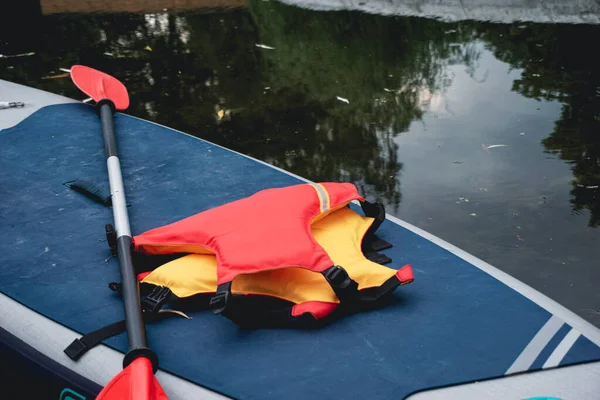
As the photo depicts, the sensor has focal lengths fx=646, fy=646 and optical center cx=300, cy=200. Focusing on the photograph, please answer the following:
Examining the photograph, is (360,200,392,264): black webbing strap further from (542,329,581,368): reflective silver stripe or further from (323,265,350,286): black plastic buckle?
(542,329,581,368): reflective silver stripe

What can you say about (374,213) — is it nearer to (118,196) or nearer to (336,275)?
(336,275)

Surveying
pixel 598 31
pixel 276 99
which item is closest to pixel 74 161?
pixel 276 99

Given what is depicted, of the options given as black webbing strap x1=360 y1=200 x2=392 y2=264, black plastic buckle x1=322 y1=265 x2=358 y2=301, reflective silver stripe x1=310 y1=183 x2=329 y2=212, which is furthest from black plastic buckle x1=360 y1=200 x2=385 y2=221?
black plastic buckle x1=322 y1=265 x2=358 y2=301

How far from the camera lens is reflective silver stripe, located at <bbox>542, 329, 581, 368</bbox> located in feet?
5.28

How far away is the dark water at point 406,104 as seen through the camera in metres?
3.07

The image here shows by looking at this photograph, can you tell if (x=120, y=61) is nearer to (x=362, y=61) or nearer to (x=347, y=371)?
(x=362, y=61)

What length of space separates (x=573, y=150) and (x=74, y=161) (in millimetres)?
2718

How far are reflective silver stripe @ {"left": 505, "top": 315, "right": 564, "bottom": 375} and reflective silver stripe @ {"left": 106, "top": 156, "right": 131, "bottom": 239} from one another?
125 cm

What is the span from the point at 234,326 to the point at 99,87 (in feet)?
6.92

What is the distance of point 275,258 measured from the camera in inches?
69.2

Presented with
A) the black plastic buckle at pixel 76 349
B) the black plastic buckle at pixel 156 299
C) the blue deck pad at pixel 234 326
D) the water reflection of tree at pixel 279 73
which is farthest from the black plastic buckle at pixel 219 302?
the water reflection of tree at pixel 279 73

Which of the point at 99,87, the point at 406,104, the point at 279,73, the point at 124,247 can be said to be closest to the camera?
the point at 124,247

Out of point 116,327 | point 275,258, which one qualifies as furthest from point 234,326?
point 116,327

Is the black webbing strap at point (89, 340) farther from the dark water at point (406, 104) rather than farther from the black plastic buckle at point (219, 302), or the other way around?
the dark water at point (406, 104)
